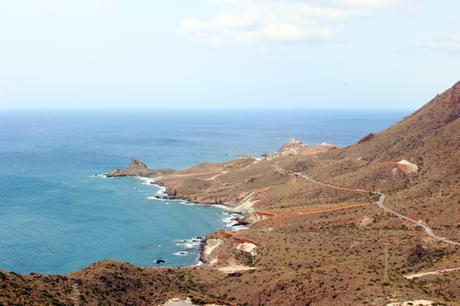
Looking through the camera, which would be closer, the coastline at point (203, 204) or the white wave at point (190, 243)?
the coastline at point (203, 204)

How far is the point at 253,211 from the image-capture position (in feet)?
420

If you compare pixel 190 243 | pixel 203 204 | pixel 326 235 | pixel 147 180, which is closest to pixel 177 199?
pixel 203 204

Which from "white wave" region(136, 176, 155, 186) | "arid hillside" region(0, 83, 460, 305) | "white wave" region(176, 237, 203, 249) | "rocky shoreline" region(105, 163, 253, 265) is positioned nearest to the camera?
"arid hillside" region(0, 83, 460, 305)

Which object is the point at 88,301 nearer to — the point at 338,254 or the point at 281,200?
the point at 338,254

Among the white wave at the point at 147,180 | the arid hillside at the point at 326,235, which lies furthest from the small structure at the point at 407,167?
the white wave at the point at 147,180

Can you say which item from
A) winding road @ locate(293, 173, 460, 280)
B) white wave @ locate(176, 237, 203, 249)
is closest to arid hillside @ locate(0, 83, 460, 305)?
winding road @ locate(293, 173, 460, 280)

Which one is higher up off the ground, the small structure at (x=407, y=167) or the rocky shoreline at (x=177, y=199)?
the small structure at (x=407, y=167)

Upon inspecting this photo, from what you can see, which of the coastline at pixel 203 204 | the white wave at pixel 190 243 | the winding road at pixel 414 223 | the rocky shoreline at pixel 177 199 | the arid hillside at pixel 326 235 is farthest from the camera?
the white wave at pixel 190 243

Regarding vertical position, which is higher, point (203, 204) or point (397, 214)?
point (397, 214)

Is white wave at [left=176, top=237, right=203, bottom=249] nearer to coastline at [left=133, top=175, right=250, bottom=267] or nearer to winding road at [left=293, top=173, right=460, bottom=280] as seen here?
coastline at [left=133, top=175, right=250, bottom=267]

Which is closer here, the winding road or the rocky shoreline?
the winding road

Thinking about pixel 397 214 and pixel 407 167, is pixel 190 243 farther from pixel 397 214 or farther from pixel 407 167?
pixel 407 167

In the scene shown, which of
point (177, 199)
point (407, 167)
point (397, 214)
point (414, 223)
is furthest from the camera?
point (177, 199)

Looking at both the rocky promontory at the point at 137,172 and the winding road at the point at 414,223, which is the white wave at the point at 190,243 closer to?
the winding road at the point at 414,223
